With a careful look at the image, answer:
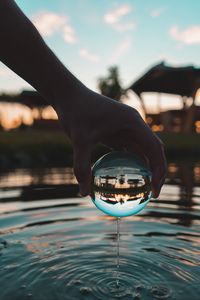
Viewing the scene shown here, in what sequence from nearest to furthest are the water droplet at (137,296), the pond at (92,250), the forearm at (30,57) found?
the forearm at (30,57) → the water droplet at (137,296) → the pond at (92,250)

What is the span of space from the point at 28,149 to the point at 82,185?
10.4 metres

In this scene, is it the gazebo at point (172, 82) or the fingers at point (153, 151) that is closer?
the fingers at point (153, 151)

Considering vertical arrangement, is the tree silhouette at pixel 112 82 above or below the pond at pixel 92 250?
above

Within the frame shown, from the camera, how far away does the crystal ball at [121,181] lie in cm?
190

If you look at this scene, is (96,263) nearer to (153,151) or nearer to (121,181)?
(121,181)

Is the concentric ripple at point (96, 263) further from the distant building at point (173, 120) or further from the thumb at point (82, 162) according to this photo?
the distant building at point (173, 120)

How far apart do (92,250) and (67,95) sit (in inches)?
63.1

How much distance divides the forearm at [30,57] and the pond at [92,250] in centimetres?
121

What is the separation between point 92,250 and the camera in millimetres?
2725

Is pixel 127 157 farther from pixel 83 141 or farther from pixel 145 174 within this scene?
pixel 83 141

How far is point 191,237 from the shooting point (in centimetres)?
308

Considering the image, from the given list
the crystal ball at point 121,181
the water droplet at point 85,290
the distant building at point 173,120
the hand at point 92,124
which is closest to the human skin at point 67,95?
the hand at point 92,124

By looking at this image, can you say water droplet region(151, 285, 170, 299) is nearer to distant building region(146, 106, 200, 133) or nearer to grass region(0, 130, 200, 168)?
grass region(0, 130, 200, 168)

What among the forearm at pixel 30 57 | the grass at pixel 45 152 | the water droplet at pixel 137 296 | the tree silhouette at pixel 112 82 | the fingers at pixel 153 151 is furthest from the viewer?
the tree silhouette at pixel 112 82
